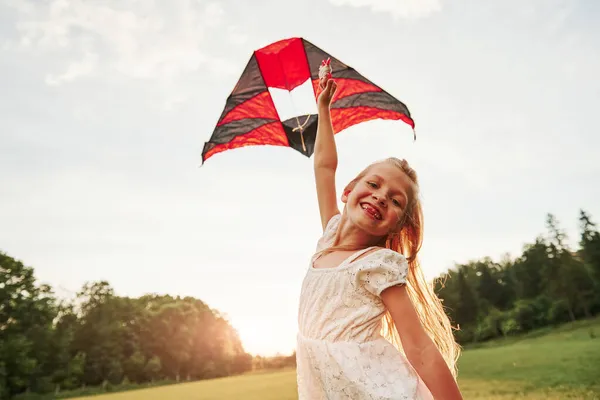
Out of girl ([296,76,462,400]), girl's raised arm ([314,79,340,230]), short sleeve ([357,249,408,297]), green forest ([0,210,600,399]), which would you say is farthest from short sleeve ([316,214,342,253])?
green forest ([0,210,600,399])

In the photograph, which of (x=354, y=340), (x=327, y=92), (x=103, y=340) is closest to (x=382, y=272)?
(x=354, y=340)

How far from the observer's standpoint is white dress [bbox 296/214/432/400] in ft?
5.02

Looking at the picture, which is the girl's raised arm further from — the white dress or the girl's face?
the white dress

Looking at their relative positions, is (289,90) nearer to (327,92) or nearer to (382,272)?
(327,92)

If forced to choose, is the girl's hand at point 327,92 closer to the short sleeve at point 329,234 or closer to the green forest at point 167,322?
the short sleeve at point 329,234

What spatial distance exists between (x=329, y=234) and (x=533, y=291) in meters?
61.6

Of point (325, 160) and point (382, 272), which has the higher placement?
point (325, 160)

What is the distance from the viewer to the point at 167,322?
55.3 meters

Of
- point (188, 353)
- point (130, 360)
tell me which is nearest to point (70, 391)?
point (130, 360)

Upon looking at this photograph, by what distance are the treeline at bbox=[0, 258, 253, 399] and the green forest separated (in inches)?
3.6

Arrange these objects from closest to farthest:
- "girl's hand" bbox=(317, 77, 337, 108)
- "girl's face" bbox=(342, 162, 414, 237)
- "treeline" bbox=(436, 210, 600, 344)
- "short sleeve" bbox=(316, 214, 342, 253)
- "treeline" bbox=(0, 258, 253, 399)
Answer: "girl's face" bbox=(342, 162, 414, 237)
"short sleeve" bbox=(316, 214, 342, 253)
"girl's hand" bbox=(317, 77, 337, 108)
"treeline" bbox=(0, 258, 253, 399)
"treeline" bbox=(436, 210, 600, 344)

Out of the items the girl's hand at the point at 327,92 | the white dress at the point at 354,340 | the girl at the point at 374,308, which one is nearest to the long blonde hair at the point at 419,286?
the girl at the point at 374,308

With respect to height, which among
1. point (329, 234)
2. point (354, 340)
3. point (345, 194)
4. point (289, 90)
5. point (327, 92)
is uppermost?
point (289, 90)

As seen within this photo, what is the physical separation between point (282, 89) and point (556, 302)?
52.9 metres
